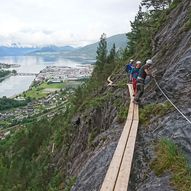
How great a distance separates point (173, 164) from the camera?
8.45 meters

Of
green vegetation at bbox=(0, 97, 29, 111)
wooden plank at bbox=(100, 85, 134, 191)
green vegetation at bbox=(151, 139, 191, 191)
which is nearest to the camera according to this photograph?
wooden plank at bbox=(100, 85, 134, 191)

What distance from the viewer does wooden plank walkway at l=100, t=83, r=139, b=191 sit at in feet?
24.9

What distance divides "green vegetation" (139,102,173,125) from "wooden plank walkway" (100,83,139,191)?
30 cm

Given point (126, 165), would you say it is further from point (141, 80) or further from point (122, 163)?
point (141, 80)

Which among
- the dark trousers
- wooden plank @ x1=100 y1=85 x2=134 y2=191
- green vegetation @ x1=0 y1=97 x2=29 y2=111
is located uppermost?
the dark trousers

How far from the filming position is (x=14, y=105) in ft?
596

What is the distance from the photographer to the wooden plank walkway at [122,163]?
24.9 feet

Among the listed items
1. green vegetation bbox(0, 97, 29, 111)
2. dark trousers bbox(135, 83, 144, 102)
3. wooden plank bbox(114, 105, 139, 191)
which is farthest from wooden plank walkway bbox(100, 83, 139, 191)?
green vegetation bbox(0, 97, 29, 111)

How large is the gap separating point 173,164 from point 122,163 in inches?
45.2

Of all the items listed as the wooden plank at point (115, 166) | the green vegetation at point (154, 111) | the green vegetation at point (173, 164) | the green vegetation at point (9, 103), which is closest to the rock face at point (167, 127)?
the green vegetation at point (173, 164)

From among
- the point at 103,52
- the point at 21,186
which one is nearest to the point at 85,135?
the point at 21,186

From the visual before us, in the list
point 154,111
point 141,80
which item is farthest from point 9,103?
point 154,111

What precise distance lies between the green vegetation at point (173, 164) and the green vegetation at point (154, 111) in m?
2.33

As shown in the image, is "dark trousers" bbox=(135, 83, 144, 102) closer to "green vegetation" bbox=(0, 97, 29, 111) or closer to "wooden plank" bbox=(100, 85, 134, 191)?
"wooden plank" bbox=(100, 85, 134, 191)
